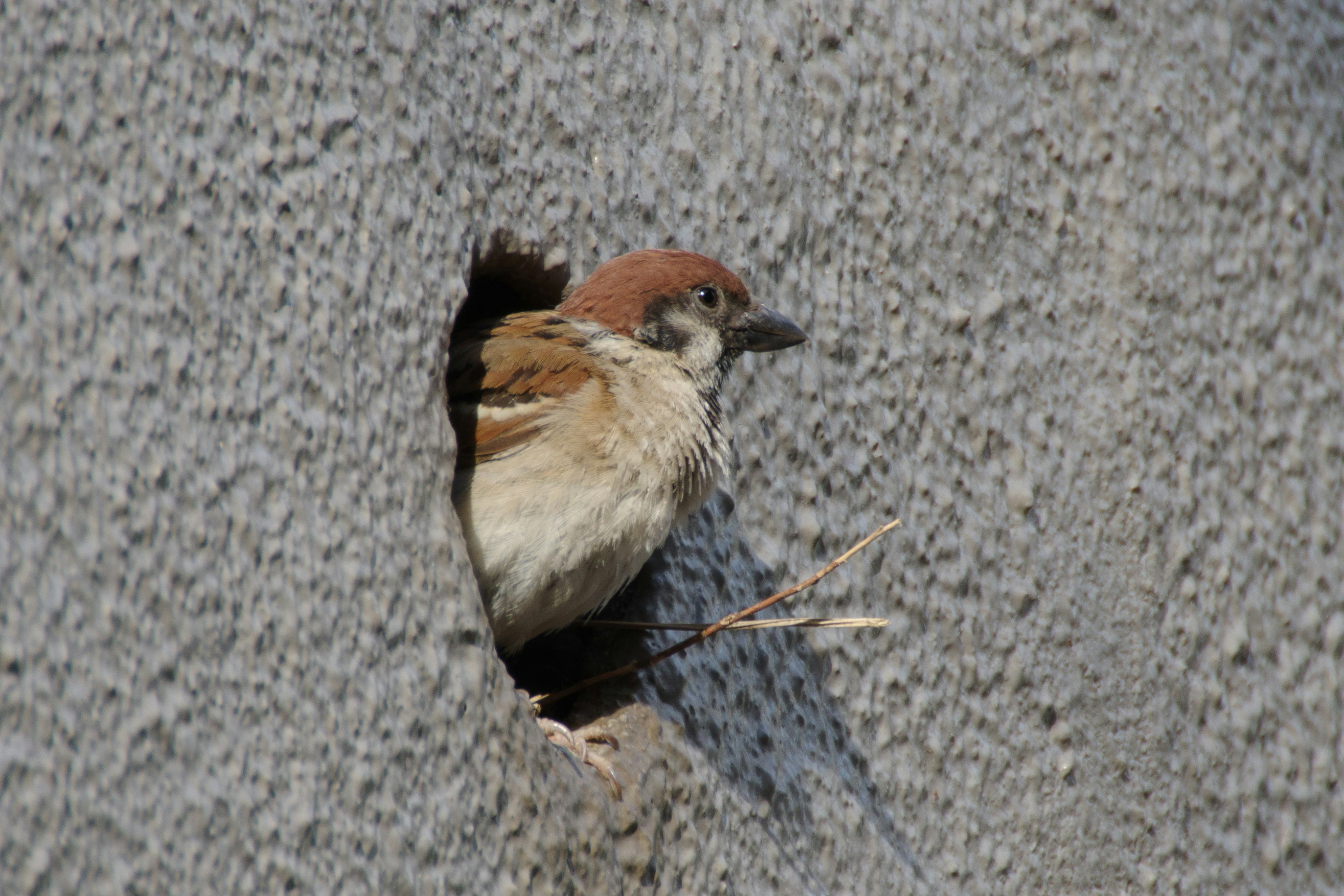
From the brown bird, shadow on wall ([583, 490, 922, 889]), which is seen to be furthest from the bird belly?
shadow on wall ([583, 490, 922, 889])

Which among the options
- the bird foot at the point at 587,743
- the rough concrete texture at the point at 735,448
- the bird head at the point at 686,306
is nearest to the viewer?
the rough concrete texture at the point at 735,448

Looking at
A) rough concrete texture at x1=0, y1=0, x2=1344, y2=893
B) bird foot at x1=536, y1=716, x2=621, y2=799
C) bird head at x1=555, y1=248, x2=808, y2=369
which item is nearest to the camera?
rough concrete texture at x1=0, y1=0, x2=1344, y2=893

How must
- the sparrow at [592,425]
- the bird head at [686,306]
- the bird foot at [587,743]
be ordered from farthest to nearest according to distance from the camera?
the bird head at [686,306] < the sparrow at [592,425] < the bird foot at [587,743]

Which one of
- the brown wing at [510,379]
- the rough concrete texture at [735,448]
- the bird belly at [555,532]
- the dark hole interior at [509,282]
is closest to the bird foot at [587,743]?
the rough concrete texture at [735,448]

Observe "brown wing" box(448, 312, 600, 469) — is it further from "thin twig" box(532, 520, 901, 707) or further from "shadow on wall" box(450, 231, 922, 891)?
"thin twig" box(532, 520, 901, 707)

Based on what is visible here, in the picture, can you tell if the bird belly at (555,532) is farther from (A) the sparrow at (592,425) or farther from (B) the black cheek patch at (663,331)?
(B) the black cheek patch at (663,331)

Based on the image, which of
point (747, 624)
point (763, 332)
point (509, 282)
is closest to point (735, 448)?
point (763, 332)

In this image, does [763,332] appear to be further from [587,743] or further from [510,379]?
[587,743]
